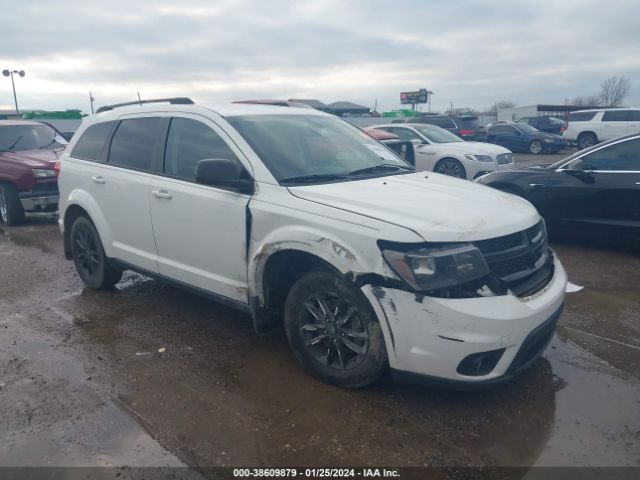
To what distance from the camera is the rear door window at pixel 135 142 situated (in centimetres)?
469

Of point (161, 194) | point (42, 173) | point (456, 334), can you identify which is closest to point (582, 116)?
point (42, 173)

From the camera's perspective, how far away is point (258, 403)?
3406 millimetres

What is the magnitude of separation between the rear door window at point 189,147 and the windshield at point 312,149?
0.20m

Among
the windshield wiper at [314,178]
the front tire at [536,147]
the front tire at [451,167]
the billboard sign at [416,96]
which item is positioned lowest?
the front tire at [536,147]

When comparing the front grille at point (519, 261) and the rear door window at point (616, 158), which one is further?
the rear door window at point (616, 158)

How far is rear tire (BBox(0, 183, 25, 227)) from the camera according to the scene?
914 cm

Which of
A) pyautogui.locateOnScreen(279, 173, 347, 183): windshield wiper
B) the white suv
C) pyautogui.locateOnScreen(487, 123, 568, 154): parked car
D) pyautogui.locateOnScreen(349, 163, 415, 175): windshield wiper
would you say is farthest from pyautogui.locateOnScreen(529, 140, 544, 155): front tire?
pyautogui.locateOnScreen(279, 173, 347, 183): windshield wiper

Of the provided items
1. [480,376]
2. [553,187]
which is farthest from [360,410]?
[553,187]

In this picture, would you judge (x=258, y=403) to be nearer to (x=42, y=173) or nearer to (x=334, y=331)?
(x=334, y=331)

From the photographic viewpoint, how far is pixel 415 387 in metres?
3.54

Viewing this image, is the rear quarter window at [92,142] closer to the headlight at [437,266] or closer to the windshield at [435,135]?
the headlight at [437,266]

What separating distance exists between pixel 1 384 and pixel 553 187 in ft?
20.0

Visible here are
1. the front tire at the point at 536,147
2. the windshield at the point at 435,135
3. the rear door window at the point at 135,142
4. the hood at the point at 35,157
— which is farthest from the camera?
the front tire at the point at 536,147

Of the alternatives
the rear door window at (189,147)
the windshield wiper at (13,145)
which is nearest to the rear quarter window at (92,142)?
the rear door window at (189,147)
